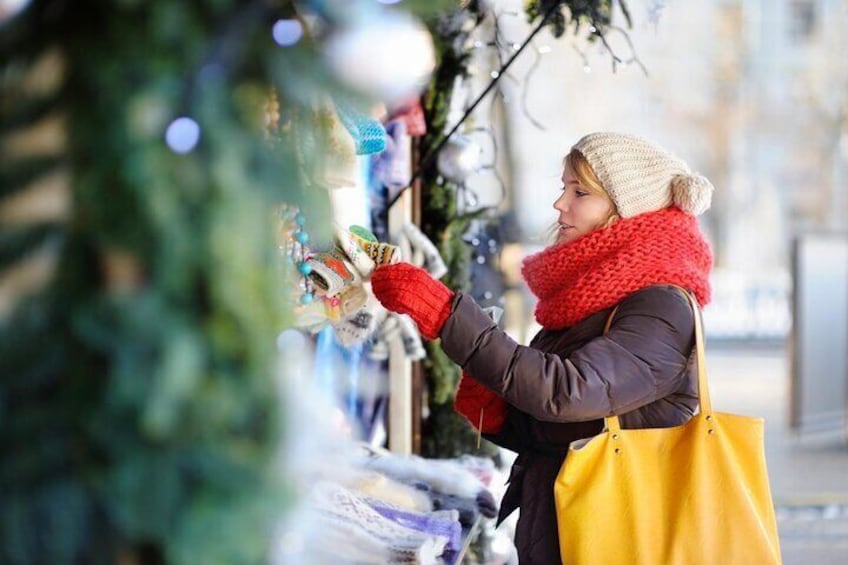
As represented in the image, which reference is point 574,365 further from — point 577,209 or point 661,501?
point 577,209

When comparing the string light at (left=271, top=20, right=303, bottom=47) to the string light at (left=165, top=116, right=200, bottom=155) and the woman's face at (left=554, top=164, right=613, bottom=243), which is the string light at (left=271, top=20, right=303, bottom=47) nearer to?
the string light at (left=165, top=116, right=200, bottom=155)

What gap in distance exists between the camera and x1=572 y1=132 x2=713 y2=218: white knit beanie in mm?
2430

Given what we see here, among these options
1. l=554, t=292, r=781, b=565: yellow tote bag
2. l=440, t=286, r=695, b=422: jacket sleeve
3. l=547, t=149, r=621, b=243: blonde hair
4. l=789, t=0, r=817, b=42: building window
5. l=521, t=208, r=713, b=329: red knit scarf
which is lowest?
l=789, t=0, r=817, b=42: building window

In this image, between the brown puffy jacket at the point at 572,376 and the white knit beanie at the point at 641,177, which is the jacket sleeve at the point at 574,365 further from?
the white knit beanie at the point at 641,177

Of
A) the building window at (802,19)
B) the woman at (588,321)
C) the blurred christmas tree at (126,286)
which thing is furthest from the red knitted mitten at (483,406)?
the building window at (802,19)

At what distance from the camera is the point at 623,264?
2357 millimetres

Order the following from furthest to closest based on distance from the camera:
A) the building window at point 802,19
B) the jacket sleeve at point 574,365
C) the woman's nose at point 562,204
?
1. the building window at point 802,19
2. the woman's nose at point 562,204
3. the jacket sleeve at point 574,365

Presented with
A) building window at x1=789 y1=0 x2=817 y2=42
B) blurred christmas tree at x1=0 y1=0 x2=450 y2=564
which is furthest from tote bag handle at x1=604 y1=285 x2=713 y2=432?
building window at x1=789 y1=0 x2=817 y2=42

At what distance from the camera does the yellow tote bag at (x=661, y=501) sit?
2.23 metres

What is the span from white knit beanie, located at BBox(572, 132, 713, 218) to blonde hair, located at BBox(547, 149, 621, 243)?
0.5 inches

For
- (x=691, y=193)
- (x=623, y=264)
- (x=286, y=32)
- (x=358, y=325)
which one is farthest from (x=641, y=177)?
(x=286, y=32)

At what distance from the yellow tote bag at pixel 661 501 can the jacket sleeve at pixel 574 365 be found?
0.09 m

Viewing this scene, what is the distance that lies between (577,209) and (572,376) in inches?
20.0

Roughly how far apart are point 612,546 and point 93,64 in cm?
162
